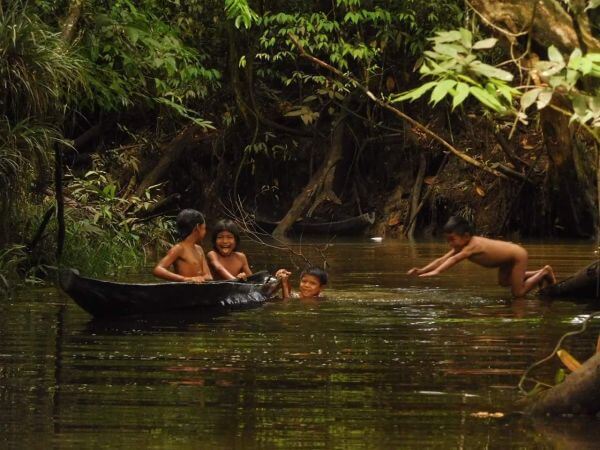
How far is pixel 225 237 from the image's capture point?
12.4 meters

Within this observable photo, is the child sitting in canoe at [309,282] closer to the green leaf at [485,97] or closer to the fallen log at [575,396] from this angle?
the fallen log at [575,396]

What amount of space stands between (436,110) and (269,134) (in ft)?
9.50

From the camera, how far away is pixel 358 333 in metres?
9.34

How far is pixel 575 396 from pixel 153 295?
17.1 feet

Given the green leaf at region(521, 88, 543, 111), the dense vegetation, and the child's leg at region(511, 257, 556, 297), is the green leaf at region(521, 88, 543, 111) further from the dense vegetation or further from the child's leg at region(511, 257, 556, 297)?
the child's leg at region(511, 257, 556, 297)

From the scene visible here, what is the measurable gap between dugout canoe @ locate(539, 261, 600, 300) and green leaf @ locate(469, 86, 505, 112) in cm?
696

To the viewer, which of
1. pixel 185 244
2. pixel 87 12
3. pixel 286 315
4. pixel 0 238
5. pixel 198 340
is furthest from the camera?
pixel 87 12

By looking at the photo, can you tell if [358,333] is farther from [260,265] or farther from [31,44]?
[260,265]

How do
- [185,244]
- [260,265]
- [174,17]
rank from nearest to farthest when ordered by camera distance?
[185,244] < [260,265] < [174,17]

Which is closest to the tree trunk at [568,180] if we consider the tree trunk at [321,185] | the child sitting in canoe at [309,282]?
the child sitting in canoe at [309,282]

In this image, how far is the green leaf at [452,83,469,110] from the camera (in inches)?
182

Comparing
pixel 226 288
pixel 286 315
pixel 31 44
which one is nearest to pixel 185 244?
pixel 226 288

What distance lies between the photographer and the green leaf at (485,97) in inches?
185

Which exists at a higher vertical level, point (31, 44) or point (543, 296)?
point (31, 44)
